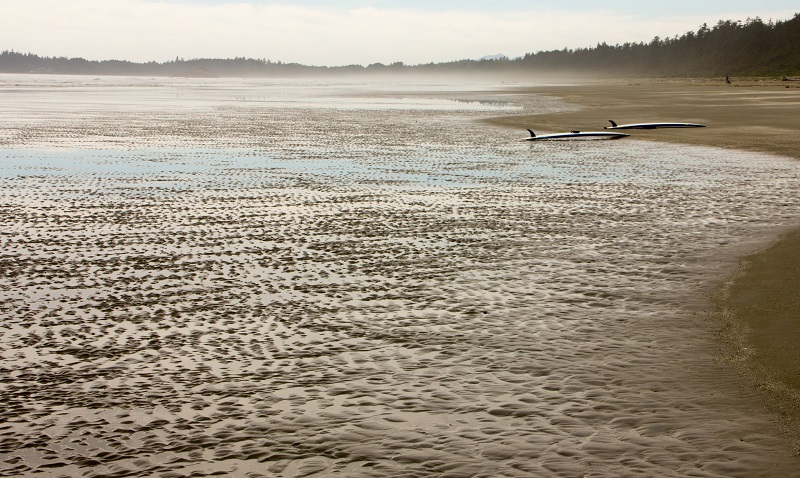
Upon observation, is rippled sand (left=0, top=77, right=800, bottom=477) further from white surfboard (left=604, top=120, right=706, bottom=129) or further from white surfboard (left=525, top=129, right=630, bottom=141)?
white surfboard (left=604, top=120, right=706, bottom=129)

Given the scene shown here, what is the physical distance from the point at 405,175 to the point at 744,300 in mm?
11194

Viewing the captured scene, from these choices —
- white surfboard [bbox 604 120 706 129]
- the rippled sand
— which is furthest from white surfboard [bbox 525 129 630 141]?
the rippled sand

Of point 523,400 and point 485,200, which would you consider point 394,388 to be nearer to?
point 523,400

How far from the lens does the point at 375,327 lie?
8133 millimetres

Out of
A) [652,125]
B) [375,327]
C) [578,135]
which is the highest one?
[652,125]

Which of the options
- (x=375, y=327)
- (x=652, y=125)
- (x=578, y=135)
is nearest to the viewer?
(x=375, y=327)

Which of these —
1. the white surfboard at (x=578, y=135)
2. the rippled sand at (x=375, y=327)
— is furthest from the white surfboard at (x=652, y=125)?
the rippled sand at (x=375, y=327)

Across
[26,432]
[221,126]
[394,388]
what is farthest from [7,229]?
[221,126]

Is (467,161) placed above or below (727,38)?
below

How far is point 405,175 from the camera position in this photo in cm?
1934

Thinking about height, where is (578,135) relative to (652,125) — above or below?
below

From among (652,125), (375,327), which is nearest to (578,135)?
(652,125)

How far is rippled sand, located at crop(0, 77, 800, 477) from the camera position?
→ 552 cm

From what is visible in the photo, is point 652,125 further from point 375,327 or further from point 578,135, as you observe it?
point 375,327
